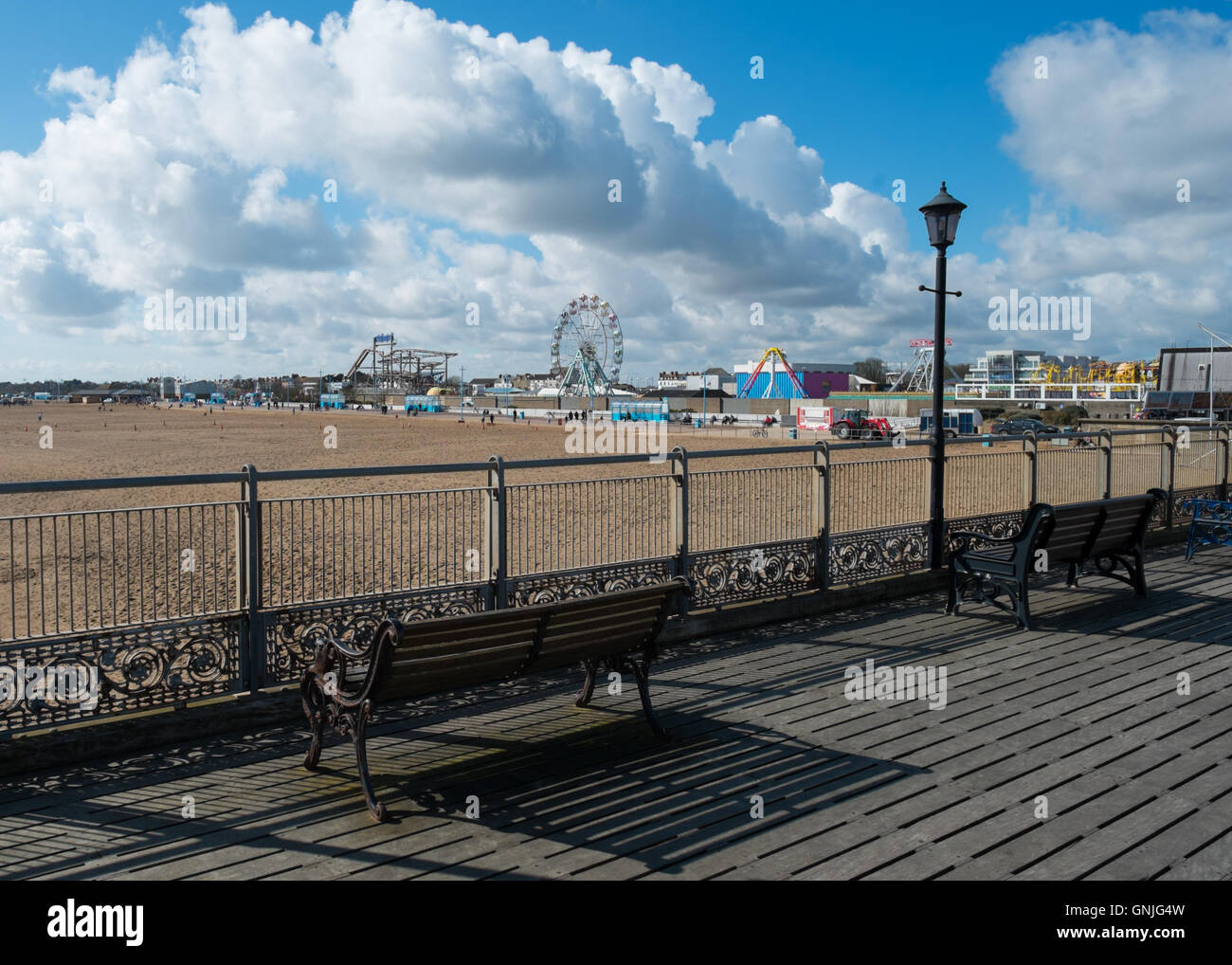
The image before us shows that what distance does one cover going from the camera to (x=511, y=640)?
4691 mm

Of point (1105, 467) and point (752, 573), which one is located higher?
point (1105, 467)

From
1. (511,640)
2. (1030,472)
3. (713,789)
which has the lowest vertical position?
(713,789)

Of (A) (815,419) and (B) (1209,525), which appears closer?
(B) (1209,525)

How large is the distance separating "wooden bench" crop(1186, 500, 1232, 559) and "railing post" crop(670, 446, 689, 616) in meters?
→ 7.18

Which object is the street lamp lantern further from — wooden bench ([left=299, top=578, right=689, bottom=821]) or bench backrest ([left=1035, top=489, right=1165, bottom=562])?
wooden bench ([left=299, top=578, right=689, bottom=821])

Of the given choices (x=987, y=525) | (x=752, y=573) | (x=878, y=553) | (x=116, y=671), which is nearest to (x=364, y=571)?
(x=116, y=671)

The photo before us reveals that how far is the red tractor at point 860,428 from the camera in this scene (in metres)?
56.8

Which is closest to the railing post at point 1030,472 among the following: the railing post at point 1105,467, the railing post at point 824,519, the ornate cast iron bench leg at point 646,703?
the railing post at point 1105,467

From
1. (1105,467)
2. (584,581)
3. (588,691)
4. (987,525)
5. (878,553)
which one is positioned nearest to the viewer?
(588,691)

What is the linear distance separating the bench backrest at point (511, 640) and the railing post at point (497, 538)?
5.15 feet

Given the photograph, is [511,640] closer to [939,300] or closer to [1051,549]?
[1051,549]

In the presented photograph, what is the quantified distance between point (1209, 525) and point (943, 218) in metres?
5.34

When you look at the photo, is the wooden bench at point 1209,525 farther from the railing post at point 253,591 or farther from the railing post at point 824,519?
the railing post at point 253,591
